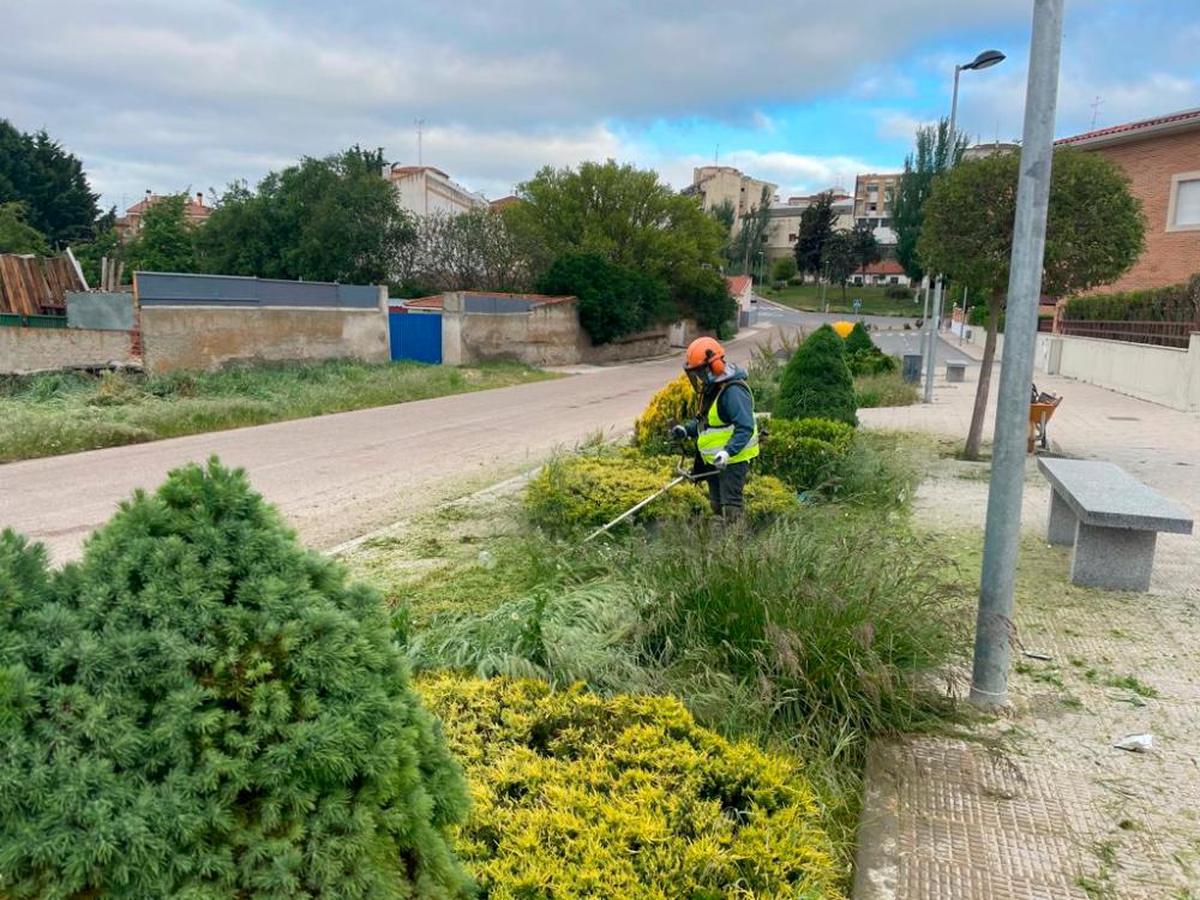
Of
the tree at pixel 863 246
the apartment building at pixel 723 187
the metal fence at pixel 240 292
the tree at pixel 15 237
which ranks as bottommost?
the metal fence at pixel 240 292

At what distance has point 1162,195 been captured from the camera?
24.8 metres

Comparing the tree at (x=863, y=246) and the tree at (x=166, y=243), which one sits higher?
the tree at (x=863, y=246)

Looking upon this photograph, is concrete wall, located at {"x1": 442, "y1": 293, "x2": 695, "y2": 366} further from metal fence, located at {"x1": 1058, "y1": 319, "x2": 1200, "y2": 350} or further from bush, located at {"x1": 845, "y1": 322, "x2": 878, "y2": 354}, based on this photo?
metal fence, located at {"x1": 1058, "y1": 319, "x2": 1200, "y2": 350}

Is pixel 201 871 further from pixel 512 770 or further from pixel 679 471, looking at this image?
pixel 679 471

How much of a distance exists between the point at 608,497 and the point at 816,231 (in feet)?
274

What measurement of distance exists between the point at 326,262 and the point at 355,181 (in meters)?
3.58

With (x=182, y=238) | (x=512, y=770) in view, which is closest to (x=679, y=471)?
(x=512, y=770)

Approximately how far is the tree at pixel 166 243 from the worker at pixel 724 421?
38750 mm

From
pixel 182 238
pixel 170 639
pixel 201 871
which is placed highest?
pixel 182 238

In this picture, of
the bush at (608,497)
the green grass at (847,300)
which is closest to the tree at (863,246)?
the green grass at (847,300)

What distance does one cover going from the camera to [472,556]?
5816 millimetres

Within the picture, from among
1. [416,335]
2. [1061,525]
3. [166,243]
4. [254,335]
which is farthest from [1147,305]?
[166,243]

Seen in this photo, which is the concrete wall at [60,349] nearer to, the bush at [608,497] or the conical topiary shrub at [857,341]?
the bush at [608,497]

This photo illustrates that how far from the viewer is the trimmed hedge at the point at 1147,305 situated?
53.5 feet
